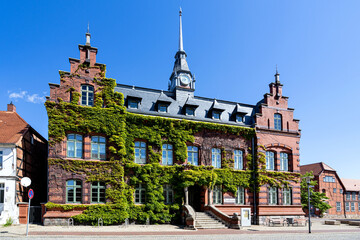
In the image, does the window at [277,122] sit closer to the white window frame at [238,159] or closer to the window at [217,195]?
the white window frame at [238,159]

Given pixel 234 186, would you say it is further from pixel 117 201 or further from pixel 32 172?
pixel 32 172

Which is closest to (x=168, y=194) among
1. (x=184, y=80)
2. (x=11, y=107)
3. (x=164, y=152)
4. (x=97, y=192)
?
(x=164, y=152)

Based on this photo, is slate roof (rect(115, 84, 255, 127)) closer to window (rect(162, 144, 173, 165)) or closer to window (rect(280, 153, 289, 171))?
window (rect(162, 144, 173, 165))

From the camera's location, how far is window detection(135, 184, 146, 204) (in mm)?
25938

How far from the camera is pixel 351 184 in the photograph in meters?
59.6

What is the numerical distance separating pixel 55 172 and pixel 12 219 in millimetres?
4724

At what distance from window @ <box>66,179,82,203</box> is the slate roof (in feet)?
24.3

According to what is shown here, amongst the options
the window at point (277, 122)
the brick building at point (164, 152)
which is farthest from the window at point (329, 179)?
the window at point (277, 122)

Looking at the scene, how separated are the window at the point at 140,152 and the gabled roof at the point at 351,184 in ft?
149

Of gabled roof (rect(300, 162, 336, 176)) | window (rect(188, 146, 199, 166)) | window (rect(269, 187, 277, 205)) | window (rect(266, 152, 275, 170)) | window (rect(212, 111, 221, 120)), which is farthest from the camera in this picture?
gabled roof (rect(300, 162, 336, 176))

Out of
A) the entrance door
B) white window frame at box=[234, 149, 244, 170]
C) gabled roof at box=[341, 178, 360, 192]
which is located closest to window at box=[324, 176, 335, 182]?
gabled roof at box=[341, 178, 360, 192]

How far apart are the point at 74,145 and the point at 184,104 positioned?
1056 centimetres

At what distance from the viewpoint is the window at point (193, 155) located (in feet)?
93.4

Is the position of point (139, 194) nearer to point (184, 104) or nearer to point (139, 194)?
point (139, 194)
